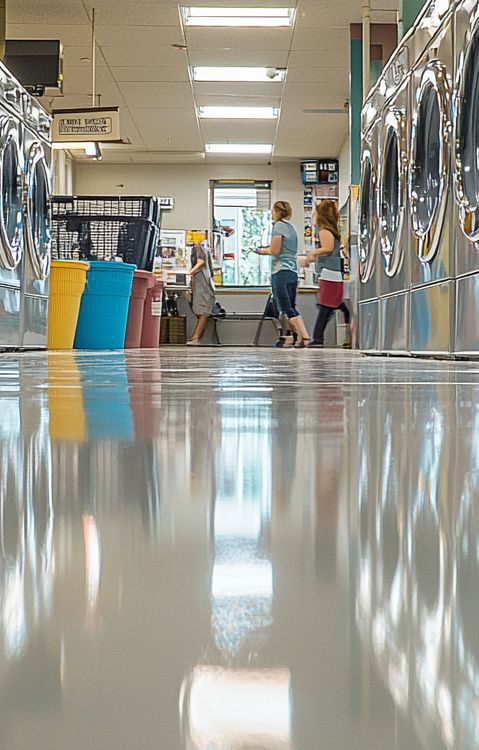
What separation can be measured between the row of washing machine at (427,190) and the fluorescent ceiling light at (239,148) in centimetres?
606

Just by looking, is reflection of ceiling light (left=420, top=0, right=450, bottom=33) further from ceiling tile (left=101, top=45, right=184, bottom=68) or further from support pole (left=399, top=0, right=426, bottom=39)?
ceiling tile (left=101, top=45, right=184, bottom=68)

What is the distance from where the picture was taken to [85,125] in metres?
6.21

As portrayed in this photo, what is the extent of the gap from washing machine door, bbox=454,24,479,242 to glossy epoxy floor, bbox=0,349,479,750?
2.01 metres

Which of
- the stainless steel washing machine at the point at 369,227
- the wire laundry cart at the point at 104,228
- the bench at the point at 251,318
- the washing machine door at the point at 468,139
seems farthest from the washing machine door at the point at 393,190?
the bench at the point at 251,318

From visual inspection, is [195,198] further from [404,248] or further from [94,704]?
[94,704]

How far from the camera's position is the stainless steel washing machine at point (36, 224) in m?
3.71

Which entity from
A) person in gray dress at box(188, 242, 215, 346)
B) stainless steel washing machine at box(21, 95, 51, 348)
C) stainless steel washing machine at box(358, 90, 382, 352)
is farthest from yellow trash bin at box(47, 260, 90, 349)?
person in gray dress at box(188, 242, 215, 346)

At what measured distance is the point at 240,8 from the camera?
596 centimetres

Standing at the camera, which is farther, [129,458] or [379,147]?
[379,147]

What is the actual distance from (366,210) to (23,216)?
1.46 metres

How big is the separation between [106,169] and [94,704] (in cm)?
1081

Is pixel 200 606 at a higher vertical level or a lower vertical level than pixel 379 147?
lower

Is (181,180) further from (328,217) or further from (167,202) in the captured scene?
(328,217)

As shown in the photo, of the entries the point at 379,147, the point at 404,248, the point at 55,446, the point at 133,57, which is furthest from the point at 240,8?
the point at 55,446
